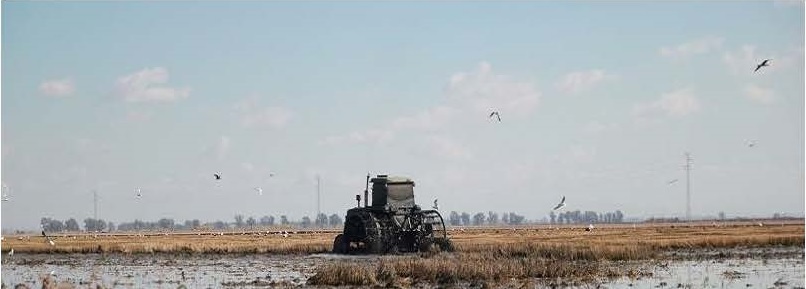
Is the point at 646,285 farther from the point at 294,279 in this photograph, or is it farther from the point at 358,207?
the point at 358,207

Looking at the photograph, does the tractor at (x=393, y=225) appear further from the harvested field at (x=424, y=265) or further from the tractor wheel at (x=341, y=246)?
the harvested field at (x=424, y=265)

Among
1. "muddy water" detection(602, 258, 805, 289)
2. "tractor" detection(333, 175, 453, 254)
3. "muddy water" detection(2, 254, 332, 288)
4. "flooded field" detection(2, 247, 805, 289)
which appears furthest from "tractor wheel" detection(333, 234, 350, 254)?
"muddy water" detection(602, 258, 805, 289)

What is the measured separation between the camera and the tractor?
57.5 m

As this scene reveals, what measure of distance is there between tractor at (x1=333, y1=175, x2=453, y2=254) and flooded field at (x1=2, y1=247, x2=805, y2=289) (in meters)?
2.54

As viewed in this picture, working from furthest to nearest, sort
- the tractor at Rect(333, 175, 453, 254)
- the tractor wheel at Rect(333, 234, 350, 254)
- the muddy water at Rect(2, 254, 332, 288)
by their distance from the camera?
the tractor wheel at Rect(333, 234, 350, 254) → the tractor at Rect(333, 175, 453, 254) → the muddy water at Rect(2, 254, 332, 288)

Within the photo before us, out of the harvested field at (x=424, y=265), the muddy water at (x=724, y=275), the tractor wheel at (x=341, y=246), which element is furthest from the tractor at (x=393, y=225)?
the muddy water at (x=724, y=275)

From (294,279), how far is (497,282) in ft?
24.5

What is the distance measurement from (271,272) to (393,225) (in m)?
15.9

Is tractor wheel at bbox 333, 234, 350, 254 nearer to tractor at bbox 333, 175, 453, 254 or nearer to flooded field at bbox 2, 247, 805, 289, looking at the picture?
tractor at bbox 333, 175, 453, 254

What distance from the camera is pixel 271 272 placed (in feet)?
141

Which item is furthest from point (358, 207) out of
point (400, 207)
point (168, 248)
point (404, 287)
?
point (404, 287)

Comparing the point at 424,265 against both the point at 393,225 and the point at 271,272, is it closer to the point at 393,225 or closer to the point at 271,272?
the point at 271,272

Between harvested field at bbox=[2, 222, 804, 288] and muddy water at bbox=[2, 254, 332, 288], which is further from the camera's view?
muddy water at bbox=[2, 254, 332, 288]

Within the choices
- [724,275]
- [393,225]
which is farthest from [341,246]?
[724,275]
